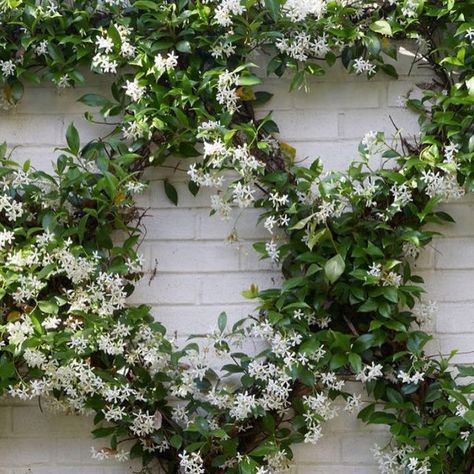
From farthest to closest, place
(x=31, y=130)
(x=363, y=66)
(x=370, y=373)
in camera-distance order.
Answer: (x=31, y=130), (x=363, y=66), (x=370, y=373)

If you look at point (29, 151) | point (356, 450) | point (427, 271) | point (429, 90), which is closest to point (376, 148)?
point (429, 90)

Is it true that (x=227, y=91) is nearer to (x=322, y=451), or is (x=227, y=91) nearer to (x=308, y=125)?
(x=308, y=125)

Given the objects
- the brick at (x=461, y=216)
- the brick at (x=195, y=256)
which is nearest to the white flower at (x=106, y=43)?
the brick at (x=195, y=256)

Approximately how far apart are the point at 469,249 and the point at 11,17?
1.19 m

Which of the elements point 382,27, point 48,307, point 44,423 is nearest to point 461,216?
point 382,27

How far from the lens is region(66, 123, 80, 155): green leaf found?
1931 millimetres

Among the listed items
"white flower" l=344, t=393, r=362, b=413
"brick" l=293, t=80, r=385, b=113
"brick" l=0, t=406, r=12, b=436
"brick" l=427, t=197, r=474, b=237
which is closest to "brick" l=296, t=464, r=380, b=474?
"white flower" l=344, t=393, r=362, b=413

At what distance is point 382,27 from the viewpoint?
74.7 inches

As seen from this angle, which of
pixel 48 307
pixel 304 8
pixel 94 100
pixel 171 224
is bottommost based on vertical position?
pixel 48 307

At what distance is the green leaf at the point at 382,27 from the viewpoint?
1891 mm

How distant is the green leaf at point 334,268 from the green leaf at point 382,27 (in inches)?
20.1

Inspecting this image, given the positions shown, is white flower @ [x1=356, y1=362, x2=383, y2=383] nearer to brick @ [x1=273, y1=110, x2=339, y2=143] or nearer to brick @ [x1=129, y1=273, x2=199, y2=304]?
brick @ [x1=129, y1=273, x2=199, y2=304]

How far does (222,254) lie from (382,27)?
2.07 feet

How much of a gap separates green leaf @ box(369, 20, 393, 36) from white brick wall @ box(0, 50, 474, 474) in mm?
129
